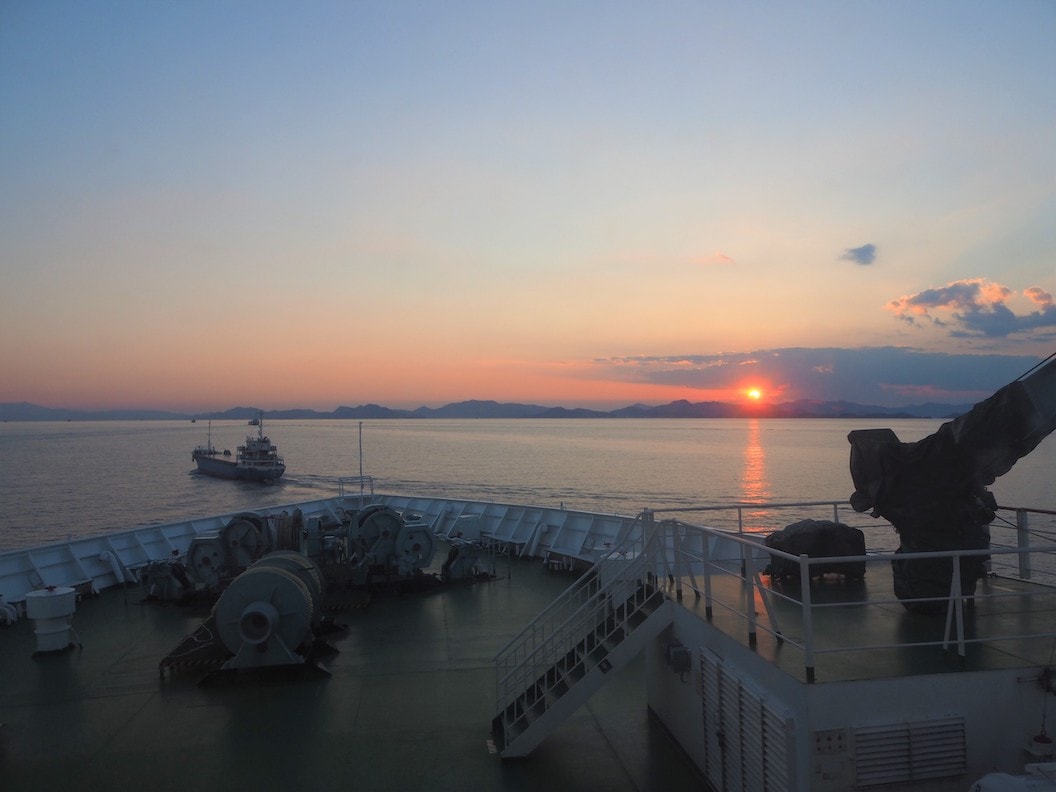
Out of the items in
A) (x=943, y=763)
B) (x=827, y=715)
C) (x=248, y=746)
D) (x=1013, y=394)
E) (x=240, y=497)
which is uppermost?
(x=1013, y=394)

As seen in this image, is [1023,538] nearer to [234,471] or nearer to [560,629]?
[560,629]

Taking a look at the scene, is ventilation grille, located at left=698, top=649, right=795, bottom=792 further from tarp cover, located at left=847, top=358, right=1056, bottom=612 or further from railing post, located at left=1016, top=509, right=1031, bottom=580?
railing post, located at left=1016, top=509, right=1031, bottom=580

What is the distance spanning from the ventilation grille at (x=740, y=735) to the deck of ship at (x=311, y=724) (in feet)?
2.89

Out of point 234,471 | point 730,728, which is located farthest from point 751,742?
point 234,471

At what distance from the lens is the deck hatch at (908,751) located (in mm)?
5816

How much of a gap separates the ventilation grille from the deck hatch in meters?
0.55

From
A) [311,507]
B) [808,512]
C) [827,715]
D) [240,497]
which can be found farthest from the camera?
[240,497]

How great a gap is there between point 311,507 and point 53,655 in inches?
432

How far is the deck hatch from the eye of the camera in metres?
5.82

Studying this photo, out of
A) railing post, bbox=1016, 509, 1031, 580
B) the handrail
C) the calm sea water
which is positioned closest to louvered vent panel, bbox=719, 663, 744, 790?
the handrail

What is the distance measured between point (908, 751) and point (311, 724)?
280 inches

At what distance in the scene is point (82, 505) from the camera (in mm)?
64938

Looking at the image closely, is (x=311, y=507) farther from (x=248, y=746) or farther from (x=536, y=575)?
(x=248, y=746)

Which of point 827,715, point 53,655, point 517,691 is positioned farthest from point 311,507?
point 827,715
